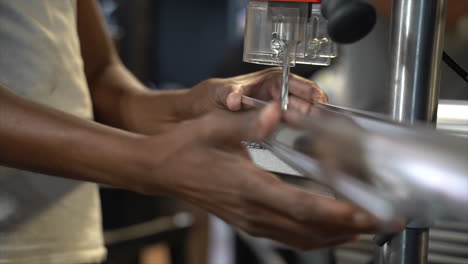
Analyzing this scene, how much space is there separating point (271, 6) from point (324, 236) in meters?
0.21

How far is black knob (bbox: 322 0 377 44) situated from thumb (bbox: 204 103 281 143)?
0.09 m

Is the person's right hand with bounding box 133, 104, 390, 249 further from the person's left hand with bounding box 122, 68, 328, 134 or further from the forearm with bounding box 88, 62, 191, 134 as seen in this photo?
the forearm with bounding box 88, 62, 191, 134

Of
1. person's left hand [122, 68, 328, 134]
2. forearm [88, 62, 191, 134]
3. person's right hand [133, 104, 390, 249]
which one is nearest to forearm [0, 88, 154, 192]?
person's right hand [133, 104, 390, 249]

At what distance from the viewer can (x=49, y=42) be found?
62 cm

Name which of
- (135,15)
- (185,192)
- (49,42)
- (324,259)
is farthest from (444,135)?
(135,15)

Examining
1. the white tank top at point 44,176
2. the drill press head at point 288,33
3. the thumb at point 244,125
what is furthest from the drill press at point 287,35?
the white tank top at point 44,176

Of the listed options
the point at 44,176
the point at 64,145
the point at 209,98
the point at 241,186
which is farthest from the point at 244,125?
the point at 44,176

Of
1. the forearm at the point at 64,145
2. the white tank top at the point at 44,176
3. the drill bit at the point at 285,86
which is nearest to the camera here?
the forearm at the point at 64,145

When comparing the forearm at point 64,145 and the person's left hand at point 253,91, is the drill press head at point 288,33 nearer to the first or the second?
the person's left hand at point 253,91

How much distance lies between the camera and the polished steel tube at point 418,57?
410mm

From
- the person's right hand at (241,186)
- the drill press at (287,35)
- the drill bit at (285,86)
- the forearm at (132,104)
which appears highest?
the drill press at (287,35)

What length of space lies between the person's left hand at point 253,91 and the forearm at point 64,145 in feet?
0.48

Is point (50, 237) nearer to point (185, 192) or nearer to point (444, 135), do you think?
point (185, 192)

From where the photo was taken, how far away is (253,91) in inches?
21.4
